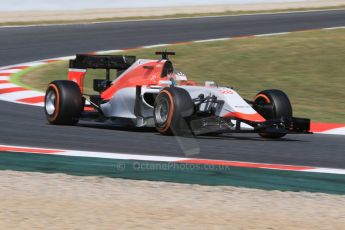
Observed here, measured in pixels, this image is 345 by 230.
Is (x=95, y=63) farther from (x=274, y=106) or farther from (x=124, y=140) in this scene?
(x=274, y=106)

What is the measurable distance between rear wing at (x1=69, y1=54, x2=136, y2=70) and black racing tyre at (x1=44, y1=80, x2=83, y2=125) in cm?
59

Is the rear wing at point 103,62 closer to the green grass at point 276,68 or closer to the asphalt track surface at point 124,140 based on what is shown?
the asphalt track surface at point 124,140

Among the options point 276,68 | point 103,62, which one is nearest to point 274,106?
point 103,62

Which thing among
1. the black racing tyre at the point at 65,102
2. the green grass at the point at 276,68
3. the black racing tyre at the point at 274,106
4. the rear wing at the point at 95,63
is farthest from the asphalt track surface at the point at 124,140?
the green grass at the point at 276,68

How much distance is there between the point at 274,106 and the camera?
10.5m

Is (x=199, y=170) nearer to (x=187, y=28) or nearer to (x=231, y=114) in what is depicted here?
(x=231, y=114)

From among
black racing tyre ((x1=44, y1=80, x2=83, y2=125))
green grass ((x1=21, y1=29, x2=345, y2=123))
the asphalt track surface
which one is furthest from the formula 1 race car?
green grass ((x1=21, y1=29, x2=345, y2=123))

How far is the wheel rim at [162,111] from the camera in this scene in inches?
405

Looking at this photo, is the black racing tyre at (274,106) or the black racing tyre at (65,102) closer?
the black racing tyre at (274,106)

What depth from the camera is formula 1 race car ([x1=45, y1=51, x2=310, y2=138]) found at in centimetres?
1017

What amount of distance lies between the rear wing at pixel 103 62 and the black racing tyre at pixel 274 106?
81.9 inches

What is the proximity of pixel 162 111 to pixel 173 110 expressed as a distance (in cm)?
38

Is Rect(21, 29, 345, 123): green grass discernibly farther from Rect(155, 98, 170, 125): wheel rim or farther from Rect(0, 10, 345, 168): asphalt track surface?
Rect(155, 98, 170, 125): wheel rim

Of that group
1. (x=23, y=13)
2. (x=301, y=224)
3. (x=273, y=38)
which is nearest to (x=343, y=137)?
(x=301, y=224)
